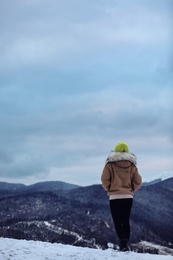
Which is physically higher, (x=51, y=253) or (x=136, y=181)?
(x=136, y=181)

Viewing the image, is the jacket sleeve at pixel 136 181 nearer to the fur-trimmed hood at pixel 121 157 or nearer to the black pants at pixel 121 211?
the fur-trimmed hood at pixel 121 157

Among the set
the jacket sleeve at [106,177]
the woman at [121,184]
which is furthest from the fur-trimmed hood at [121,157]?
the jacket sleeve at [106,177]

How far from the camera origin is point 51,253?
1283 cm

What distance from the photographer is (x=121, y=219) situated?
520 inches

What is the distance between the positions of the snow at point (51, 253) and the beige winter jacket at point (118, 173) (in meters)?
2.15

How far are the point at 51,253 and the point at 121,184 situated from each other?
11.1ft

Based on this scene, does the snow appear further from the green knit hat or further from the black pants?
the green knit hat

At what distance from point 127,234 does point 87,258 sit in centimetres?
177

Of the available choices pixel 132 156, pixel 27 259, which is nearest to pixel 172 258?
pixel 132 156

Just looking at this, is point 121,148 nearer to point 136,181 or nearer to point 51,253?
point 136,181

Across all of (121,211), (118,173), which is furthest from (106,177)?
(121,211)

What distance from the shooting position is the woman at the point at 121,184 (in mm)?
13180

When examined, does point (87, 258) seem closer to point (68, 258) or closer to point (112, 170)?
point (68, 258)

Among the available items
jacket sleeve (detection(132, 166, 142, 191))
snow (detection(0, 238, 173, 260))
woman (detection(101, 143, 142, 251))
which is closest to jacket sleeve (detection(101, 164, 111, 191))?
woman (detection(101, 143, 142, 251))
